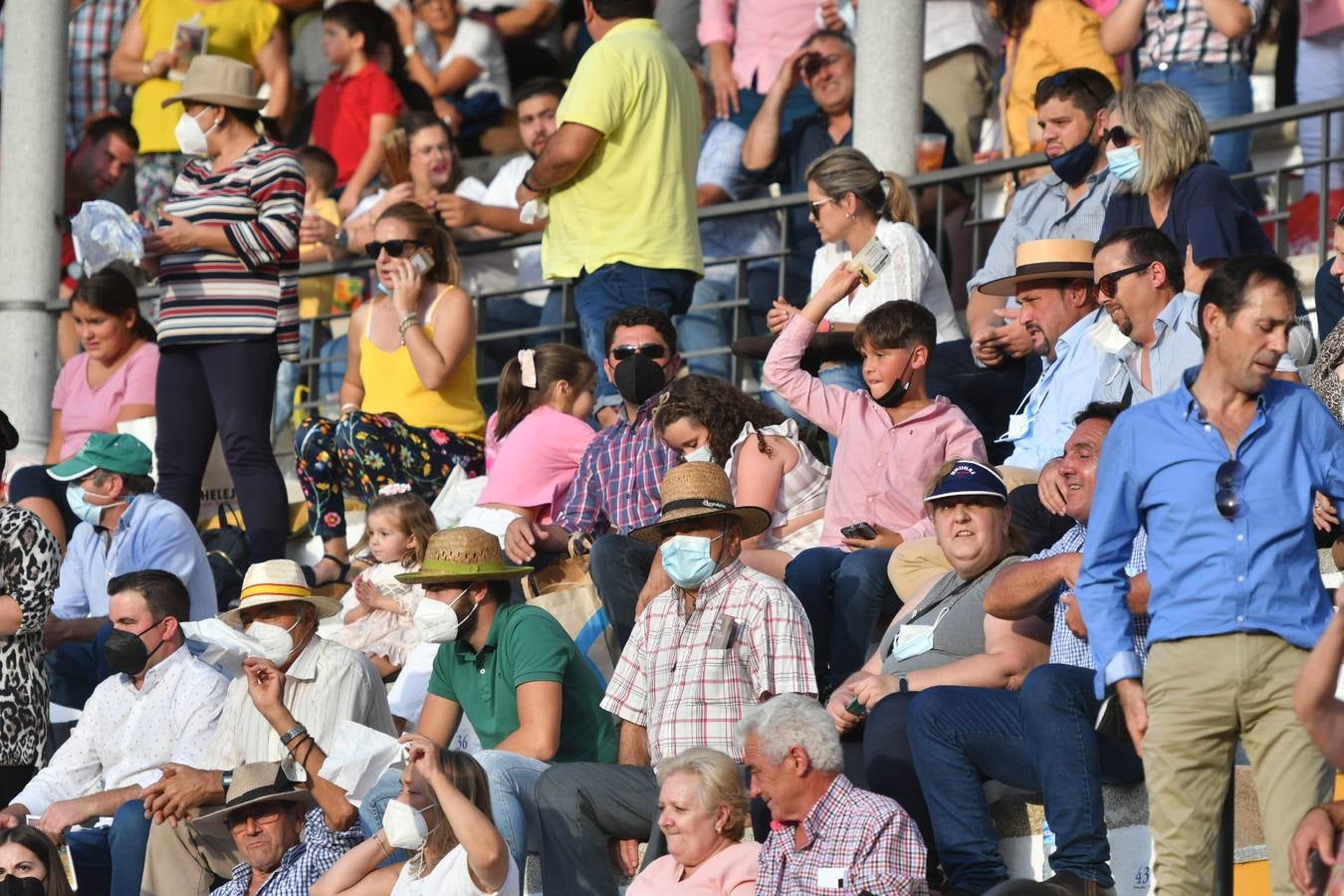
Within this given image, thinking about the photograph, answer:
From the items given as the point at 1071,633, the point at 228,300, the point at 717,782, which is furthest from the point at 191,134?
the point at 1071,633

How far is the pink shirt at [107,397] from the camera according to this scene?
35.3 ft

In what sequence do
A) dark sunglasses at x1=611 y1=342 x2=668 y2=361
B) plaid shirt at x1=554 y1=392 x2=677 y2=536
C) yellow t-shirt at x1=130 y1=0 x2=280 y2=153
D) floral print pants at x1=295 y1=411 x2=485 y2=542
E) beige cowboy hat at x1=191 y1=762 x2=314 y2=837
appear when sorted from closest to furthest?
beige cowboy hat at x1=191 y1=762 x2=314 y2=837, plaid shirt at x1=554 y1=392 x2=677 y2=536, dark sunglasses at x1=611 y1=342 x2=668 y2=361, floral print pants at x1=295 y1=411 x2=485 y2=542, yellow t-shirt at x1=130 y1=0 x2=280 y2=153

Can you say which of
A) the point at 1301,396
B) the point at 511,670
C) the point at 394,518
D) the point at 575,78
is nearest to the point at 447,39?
the point at 575,78

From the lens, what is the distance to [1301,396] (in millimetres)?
5316

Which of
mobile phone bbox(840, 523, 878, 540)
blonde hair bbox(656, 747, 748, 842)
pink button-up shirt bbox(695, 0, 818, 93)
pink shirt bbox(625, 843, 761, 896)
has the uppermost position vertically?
pink button-up shirt bbox(695, 0, 818, 93)

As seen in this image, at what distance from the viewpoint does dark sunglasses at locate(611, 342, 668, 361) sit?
876 centimetres

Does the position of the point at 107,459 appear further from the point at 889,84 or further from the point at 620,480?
the point at 889,84

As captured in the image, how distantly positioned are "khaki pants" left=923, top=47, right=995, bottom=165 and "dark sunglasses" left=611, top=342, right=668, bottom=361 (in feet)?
10.2

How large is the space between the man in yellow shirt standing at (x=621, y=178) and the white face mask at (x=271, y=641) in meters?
2.01

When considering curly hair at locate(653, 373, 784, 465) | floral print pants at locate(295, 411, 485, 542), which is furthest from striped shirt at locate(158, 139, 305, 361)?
curly hair at locate(653, 373, 784, 465)

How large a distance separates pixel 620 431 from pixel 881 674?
7.17 ft

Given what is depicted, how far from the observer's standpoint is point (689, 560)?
7066 millimetres

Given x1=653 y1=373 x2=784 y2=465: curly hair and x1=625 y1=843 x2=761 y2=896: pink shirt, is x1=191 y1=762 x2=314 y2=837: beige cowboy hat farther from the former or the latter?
x1=653 y1=373 x2=784 y2=465: curly hair

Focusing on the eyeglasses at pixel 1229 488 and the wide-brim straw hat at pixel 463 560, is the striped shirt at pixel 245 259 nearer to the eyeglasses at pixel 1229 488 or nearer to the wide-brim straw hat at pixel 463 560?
the wide-brim straw hat at pixel 463 560
